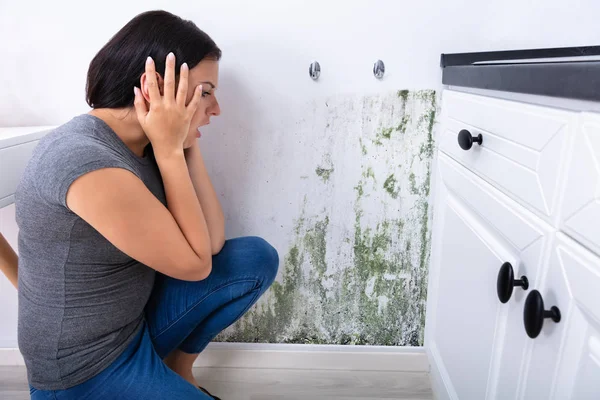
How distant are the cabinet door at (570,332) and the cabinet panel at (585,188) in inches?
0.8

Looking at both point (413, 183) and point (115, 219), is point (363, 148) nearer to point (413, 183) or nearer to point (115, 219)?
point (413, 183)

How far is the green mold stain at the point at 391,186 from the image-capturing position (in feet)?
3.82

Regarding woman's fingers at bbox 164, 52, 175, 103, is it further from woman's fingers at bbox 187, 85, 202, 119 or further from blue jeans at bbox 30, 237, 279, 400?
blue jeans at bbox 30, 237, 279, 400

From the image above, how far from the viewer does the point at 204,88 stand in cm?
86

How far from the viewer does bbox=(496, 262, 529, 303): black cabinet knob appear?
669 millimetres

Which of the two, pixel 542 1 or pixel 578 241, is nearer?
pixel 578 241

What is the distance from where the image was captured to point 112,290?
825 millimetres

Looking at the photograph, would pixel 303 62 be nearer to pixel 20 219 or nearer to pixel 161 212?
pixel 161 212

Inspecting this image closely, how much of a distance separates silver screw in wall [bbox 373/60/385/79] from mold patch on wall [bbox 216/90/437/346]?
52 mm

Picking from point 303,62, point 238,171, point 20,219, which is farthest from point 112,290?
point 303,62

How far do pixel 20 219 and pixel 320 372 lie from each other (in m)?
0.85

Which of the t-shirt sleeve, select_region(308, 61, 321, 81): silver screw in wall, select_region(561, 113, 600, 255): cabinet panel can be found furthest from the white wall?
select_region(561, 113, 600, 255): cabinet panel

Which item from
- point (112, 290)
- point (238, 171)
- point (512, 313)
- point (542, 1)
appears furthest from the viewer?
point (238, 171)

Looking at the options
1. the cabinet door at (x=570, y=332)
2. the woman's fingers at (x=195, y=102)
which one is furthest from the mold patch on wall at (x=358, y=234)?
the cabinet door at (x=570, y=332)
